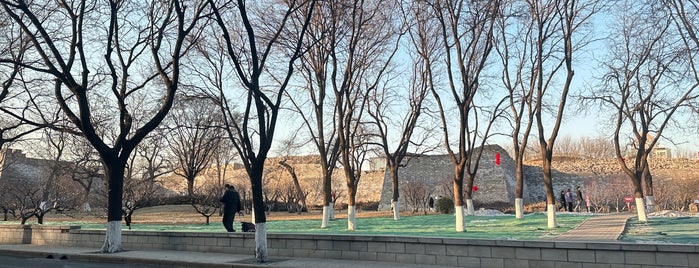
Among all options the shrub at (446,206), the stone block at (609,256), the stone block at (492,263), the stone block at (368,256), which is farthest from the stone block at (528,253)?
the shrub at (446,206)

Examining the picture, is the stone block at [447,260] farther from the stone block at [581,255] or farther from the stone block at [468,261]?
the stone block at [581,255]

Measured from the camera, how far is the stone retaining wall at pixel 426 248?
768 centimetres

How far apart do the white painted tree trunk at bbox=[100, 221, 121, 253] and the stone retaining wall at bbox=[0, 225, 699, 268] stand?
91 cm

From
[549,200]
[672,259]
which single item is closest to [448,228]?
[549,200]

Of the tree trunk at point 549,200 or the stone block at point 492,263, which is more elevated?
the tree trunk at point 549,200

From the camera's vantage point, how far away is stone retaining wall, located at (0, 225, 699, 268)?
7.68 meters

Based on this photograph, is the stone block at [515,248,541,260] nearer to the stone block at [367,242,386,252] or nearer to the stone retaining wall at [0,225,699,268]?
the stone retaining wall at [0,225,699,268]

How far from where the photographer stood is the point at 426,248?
9570 millimetres

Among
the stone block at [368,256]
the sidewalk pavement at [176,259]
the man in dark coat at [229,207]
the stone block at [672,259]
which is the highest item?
the man in dark coat at [229,207]

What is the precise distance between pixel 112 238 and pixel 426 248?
7.89m

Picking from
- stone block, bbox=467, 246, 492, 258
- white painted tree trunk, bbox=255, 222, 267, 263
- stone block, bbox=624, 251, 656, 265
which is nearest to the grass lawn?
stone block, bbox=467, 246, 492, 258

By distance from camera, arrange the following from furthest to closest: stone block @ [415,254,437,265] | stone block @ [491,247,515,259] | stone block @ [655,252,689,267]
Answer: stone block @ [415,254,437,265]
stone block @ [491,247,515,259]
stone block @ [655,252,689,267]

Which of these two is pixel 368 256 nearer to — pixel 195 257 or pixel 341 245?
pixel 341 245

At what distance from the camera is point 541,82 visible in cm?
1566
